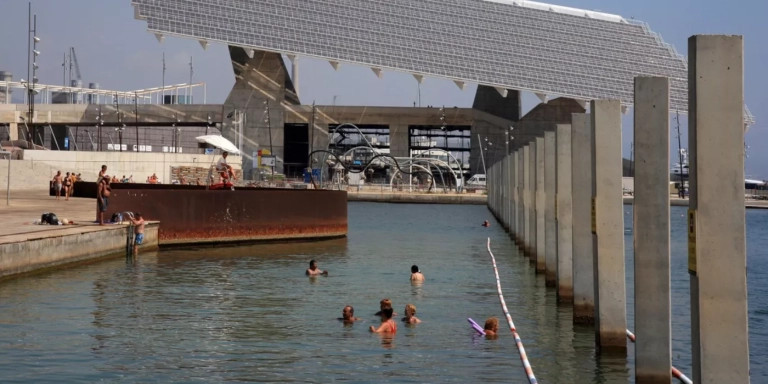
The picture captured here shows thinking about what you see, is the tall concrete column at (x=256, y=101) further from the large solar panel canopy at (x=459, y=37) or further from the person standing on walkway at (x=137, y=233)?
the person standing on walkway at (x=137, y=233)

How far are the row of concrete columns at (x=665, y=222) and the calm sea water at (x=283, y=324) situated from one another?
1.36 metres

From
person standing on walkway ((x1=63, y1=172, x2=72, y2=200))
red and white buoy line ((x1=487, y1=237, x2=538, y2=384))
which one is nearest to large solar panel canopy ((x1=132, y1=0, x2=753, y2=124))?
person standing on walkway ((x1=63, y1=172, x2=72, y2=200))

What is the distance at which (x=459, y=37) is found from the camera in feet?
314

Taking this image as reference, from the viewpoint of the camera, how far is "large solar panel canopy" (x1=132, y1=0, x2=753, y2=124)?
289ft

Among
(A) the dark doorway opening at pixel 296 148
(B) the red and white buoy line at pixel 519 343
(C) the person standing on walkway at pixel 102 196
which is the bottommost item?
(B) the red and white buoy line at pixel 519 343

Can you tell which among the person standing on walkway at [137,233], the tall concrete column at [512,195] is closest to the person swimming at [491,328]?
the person standing on walkway at [137,233]

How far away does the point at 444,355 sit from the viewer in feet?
49.5

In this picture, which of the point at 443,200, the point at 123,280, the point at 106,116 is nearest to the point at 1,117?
the point at 106,116

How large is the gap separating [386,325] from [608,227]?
421cm

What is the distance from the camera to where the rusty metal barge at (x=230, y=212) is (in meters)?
30.5

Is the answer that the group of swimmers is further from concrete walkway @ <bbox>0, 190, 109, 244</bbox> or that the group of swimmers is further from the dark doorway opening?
the dark doorway opening

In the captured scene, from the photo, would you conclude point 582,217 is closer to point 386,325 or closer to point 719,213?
point 386,325

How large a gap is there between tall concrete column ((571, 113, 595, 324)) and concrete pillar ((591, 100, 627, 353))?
1.92 meters

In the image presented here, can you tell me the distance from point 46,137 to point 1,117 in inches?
448
